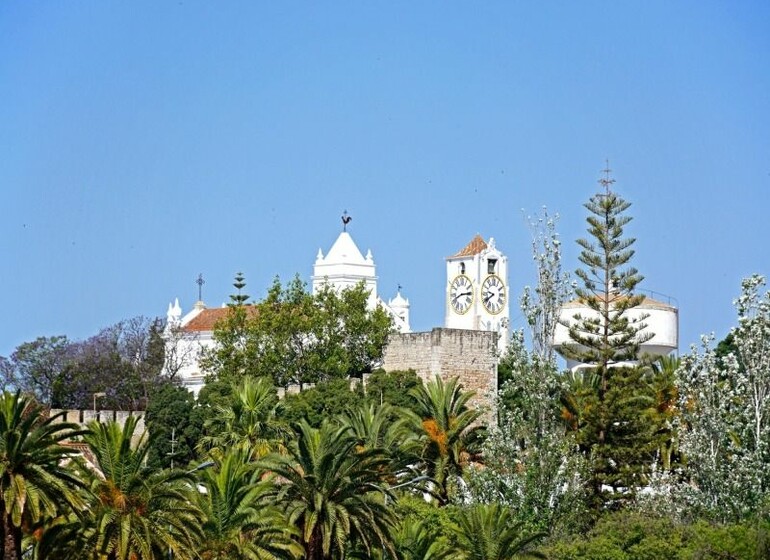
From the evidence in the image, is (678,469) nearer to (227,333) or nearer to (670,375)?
(670,375)

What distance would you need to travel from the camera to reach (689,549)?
34.5 meters

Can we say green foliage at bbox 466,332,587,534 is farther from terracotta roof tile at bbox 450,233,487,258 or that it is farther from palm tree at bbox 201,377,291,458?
terracotta roof tile at bbox 450,233,487,258

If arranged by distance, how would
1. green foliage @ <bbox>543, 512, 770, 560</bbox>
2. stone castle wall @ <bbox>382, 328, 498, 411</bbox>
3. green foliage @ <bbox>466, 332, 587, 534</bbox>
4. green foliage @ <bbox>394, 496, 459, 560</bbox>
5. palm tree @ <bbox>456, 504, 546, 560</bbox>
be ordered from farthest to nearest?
stone castle wall @ <bbox>382, 328, 498, 411</bbox> < green foliage @ <bbox>466, 332, 587, 534</bbox> < green foliage @ <bbox>394, 496, 459, 560</bbox> < green foliage @ <bbox>543, 512, 770, 560</bbox> < palm tree @ <bbox>456, 504, 546, 560</bbox>

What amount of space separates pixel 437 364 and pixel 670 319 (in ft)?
33.8

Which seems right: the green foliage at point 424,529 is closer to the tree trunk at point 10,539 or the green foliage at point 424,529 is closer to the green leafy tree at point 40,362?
the tree trunk at point 10,539

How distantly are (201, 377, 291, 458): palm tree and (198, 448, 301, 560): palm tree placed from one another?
10.7 meters

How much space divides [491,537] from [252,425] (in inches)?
466

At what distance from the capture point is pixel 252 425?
146ft

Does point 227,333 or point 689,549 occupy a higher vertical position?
point 227,333

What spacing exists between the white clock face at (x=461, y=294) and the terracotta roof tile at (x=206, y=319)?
56.8ft

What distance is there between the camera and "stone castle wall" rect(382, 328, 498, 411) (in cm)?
5372

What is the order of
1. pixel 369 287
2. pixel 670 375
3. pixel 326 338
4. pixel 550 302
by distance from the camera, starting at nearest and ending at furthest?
pixel 550 302 < pixel 670 375 < pixel 326 338 < pixel 369 287

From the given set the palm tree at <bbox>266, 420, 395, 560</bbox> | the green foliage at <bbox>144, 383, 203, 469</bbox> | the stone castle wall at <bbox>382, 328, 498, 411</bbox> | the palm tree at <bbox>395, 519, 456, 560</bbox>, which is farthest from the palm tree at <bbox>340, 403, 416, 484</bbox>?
the green foliage at <bbox>144, 383, 203, 469</bbox>

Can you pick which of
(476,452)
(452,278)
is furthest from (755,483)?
(452,278)
